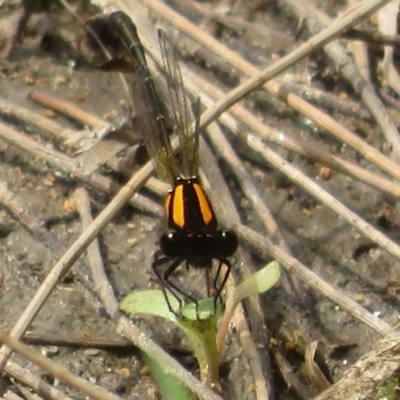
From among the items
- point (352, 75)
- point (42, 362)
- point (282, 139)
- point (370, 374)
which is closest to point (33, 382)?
point (42, 362)

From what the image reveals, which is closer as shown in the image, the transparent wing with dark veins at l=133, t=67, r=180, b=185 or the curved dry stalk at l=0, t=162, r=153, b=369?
the curved dry stalk at l=0, t=162, r=153, b=369

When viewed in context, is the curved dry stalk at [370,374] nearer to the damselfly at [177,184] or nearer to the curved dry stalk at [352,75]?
the damselfly at [177,184]

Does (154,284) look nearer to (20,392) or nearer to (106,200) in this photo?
(106,200)

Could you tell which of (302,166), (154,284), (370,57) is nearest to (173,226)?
(154,284)

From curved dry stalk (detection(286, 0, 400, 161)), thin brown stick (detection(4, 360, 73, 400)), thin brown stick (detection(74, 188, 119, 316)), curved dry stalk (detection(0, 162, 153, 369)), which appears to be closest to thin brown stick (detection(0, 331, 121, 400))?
thin brown stick (detection(4, 360, 73, 400))

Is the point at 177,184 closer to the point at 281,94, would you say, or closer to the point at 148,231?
the point at 148,231

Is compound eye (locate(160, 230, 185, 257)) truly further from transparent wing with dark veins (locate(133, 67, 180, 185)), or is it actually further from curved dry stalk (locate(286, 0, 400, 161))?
curved dry stalk (locate(286, 0, 400, 161))
